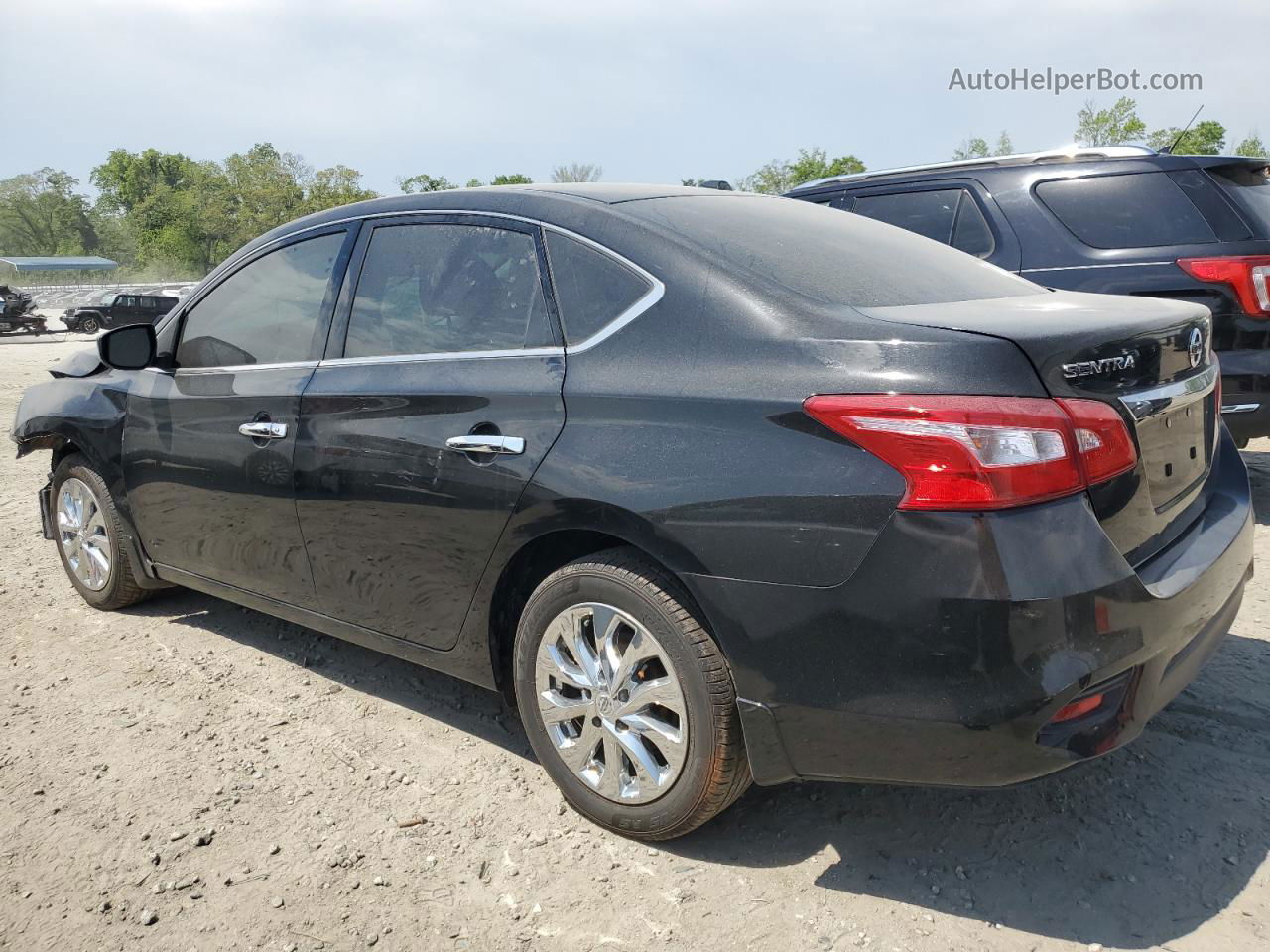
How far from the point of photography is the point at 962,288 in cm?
297

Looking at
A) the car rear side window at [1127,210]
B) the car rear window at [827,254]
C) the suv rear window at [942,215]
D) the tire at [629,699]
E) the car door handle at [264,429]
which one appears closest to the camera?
the tire at [629,699]

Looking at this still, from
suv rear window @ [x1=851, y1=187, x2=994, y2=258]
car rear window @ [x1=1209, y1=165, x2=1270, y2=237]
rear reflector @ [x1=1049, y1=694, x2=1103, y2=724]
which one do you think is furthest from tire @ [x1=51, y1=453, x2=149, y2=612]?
car rear window @ [x1=1209, y1=165, x2=1270, y2=237]

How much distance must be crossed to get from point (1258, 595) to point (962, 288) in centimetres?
235

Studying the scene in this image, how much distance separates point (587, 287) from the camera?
9.43 feet

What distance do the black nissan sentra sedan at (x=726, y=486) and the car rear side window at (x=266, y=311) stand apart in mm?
20

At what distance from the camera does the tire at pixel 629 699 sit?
2.52 meters

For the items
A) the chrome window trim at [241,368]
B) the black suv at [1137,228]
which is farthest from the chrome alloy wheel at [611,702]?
the black suv at [1137,228]

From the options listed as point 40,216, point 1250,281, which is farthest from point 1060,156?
point 40,216

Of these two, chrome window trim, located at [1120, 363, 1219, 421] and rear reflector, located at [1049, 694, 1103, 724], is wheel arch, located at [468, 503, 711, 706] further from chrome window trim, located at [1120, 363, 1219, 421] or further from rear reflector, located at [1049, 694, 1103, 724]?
chrome window trim, located at [1120, 363, 1219, 421]

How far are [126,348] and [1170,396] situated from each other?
11.6 feet

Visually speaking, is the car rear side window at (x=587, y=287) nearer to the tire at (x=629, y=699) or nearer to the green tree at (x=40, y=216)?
the tire at (x=629, y=699)

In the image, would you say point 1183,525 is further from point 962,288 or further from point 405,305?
point 405,305

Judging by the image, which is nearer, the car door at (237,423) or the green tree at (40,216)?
the car door at (237,423)

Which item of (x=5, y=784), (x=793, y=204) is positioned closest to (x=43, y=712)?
(x=5, y=784)
